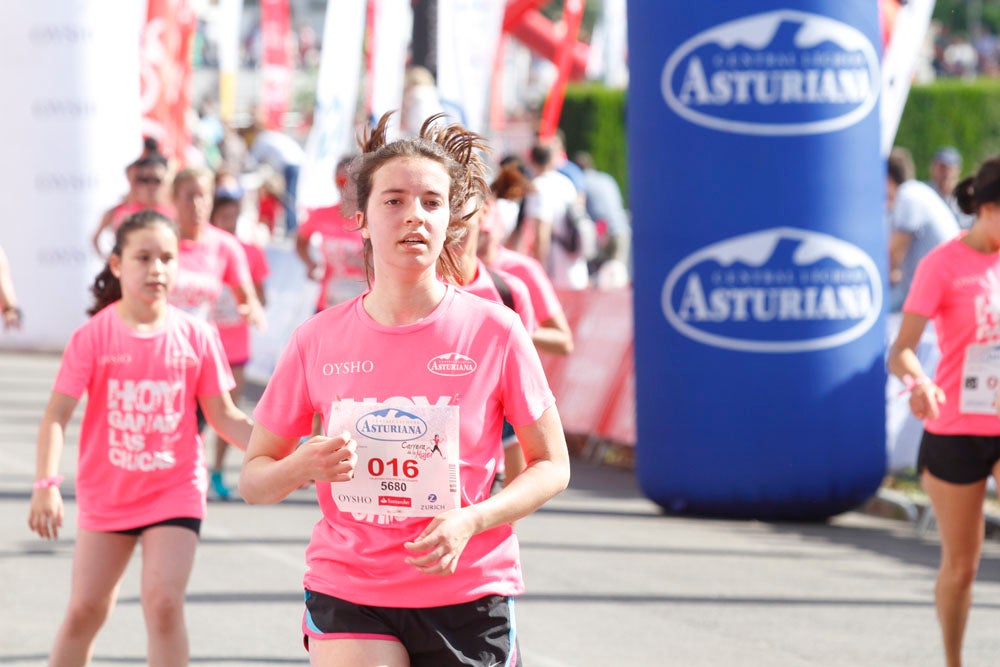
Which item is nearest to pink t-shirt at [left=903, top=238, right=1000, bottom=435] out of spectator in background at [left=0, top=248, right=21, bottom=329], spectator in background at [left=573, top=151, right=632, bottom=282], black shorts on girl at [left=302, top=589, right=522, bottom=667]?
black shorts on girl at [left=302, top=589, right=522, bottom=667]

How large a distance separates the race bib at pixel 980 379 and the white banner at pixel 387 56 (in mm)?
8069

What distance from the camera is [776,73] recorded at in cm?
1009

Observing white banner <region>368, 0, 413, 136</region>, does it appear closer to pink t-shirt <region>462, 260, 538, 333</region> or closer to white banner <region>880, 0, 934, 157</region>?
white banner <region>880, 0, 934, 157</region>

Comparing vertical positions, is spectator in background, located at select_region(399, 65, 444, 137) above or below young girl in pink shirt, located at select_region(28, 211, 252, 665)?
above

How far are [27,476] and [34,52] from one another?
8.04 meters

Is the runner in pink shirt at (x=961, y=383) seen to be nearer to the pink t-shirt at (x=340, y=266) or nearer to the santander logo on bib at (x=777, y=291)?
the santander logo on bib at (x=777, y=291)

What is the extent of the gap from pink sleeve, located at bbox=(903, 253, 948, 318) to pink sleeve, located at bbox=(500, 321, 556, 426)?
2.99m

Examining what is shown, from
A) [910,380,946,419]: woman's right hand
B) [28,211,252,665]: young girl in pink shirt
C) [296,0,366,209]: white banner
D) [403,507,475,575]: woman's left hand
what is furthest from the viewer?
[296,0,366,209]: white banner

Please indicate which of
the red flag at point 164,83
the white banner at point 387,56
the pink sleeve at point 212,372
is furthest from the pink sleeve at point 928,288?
the red flag at point 164,83

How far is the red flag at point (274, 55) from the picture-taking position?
91.6 ft

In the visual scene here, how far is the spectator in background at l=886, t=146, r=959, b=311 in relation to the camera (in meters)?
12.9

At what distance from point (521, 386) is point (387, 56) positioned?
34.7ft

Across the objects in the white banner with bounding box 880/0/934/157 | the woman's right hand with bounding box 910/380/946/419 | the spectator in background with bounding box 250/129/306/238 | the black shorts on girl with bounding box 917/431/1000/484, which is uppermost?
the white banner with bounding box 880/0/934/157

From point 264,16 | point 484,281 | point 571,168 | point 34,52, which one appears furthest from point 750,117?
point 264,16
